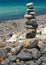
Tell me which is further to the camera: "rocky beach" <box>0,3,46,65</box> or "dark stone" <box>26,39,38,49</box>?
"dark stone" <box>26,39,38,49</box>

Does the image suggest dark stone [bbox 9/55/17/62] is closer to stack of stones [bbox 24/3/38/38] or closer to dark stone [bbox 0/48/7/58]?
dark stone [bbox 0/48/7/58]

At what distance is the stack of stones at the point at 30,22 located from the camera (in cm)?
2373

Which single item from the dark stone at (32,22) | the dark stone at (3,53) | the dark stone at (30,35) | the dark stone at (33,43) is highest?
the dark stone at (32,22)

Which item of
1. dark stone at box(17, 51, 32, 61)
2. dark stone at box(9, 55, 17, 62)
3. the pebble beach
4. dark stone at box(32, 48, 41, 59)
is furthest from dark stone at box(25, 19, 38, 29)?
dark stone at box(9, 55, 17, 62)

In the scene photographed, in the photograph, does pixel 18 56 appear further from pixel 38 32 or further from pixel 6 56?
pixel 38 32

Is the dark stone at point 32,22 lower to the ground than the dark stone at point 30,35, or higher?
higher

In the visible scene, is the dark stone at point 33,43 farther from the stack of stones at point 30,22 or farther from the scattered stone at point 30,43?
the stack of stones at point 30,22

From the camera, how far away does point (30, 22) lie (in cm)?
2389

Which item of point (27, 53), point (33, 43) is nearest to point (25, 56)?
point (27, 53)

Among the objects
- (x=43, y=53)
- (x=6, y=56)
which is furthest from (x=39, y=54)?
(x=6, y=56)

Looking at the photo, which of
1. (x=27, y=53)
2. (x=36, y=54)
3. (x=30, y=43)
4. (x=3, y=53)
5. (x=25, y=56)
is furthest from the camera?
(x=3, y=53)

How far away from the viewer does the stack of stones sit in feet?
77.9

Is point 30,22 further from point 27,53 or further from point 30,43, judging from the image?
point 27,53

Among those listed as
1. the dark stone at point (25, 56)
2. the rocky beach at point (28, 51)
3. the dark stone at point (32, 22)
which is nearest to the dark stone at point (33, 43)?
the rocky beach at point (28, 51)
